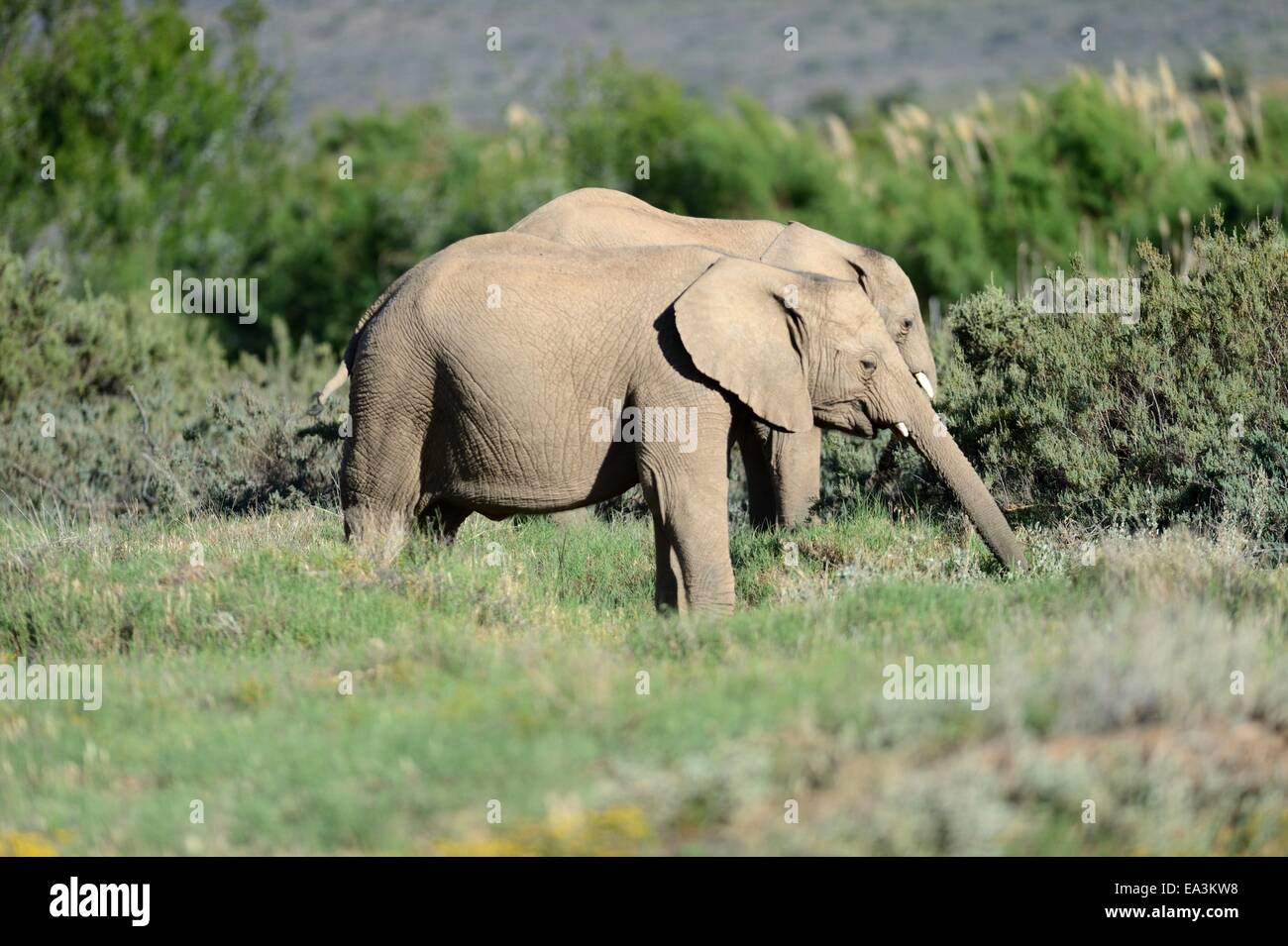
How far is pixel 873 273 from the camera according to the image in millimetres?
12672

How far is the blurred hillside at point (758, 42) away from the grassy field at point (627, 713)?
6160 centimetres

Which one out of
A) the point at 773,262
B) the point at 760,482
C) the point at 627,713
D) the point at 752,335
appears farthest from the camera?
the point at 760,482

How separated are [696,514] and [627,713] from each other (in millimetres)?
2923

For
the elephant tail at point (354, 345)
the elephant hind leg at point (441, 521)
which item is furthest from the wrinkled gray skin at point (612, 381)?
the elephant hind leg at point (441, 521)

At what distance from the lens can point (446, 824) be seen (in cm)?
636

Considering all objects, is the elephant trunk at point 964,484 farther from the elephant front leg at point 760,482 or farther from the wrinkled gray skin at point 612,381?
the elephant front leg at point 760,482

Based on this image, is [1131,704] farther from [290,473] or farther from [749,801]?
[290,473]

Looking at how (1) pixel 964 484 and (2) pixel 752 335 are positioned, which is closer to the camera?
(2) pixel 752 335

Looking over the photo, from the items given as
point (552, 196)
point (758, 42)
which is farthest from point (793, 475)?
point (758, 42)

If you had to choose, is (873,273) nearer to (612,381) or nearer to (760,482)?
(760,482)

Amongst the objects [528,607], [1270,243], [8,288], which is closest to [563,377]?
[528,607]

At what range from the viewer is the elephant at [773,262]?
12.1 meters

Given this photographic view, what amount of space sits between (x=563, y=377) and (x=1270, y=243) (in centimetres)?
540

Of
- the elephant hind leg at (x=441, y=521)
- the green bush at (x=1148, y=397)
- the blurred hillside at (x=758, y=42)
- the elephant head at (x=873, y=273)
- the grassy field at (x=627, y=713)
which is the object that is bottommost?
the grassy field at (x=627, y=713)
